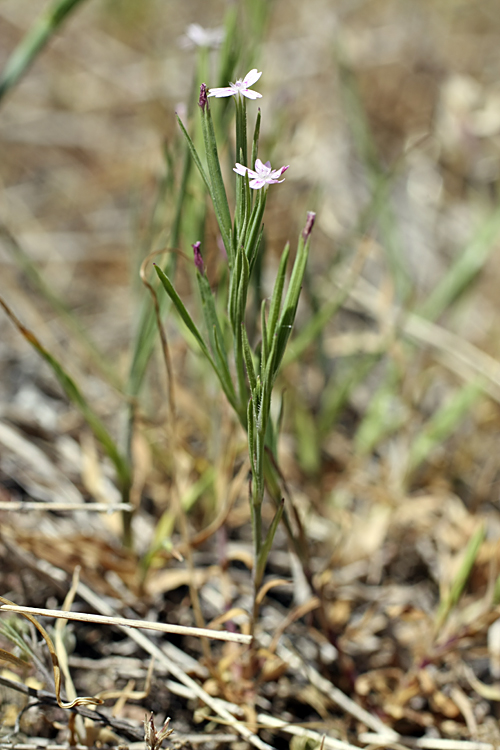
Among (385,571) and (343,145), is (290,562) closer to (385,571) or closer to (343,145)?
(385,571)

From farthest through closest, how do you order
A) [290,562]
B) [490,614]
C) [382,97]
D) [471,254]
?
[382,97] < [471,254] < [290,562] < [490,614]

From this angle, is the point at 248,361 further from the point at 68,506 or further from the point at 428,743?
the point at 428,743

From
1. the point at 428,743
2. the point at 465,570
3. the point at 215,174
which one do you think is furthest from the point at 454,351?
the point at 215,174

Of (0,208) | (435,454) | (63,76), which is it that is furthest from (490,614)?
(63,76)

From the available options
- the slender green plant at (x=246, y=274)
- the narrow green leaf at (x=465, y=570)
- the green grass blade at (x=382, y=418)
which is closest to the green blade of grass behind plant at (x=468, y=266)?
the green grass blade at (x=382, y=418)

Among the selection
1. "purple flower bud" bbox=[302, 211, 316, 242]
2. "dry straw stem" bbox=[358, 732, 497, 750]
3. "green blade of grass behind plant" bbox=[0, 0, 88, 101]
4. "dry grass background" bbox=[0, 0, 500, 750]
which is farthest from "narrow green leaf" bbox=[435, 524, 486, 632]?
"green blade of grass behind plant" bbox=[0, 0, 88, 101]

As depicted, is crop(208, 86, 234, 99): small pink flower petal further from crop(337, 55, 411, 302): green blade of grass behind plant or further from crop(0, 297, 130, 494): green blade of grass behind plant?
crop(337, 55, 411, 302): green blade of grass behind plant

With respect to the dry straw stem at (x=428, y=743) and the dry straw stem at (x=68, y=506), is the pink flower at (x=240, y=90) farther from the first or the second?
the dry straw stem at (x=428, y=743)
